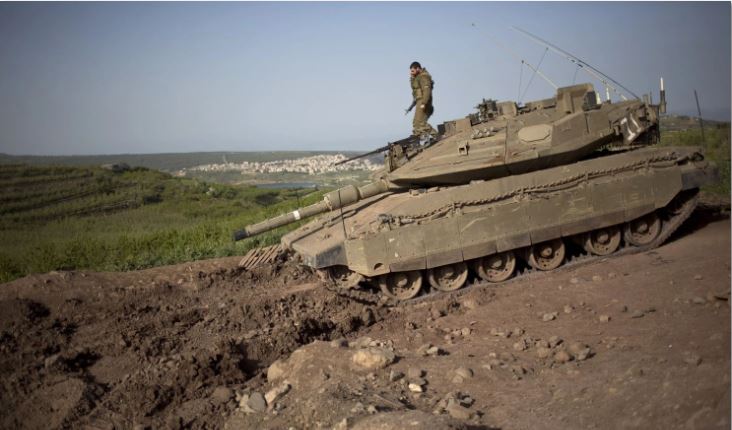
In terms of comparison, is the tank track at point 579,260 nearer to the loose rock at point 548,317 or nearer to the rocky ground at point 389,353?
the rocky ground at point 389,353

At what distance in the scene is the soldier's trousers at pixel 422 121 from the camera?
10953 millimetres

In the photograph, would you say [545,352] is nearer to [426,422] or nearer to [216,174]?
[426,422]

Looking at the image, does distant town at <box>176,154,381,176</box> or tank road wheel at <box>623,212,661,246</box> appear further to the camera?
distant town at <box>176,154,381,176</box>

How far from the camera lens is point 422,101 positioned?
428 inches

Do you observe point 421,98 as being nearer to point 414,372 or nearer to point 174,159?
point 414,372

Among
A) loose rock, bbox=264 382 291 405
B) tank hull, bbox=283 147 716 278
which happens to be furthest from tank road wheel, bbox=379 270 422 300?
loose rock, bbox=264 382 291 405

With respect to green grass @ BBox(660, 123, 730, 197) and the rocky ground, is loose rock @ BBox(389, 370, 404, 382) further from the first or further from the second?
green grass @ BBox(660, 123, 730, 197)

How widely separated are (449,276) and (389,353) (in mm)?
3069

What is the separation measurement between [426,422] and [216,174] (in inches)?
1609

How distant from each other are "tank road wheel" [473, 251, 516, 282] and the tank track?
0.12 metres

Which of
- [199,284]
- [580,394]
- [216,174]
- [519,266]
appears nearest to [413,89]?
[519,266]

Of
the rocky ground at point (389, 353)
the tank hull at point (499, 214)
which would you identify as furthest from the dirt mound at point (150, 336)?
the tank hull at point (499, 214)

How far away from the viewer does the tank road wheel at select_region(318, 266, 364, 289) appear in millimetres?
8578

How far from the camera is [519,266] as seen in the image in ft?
31.6
